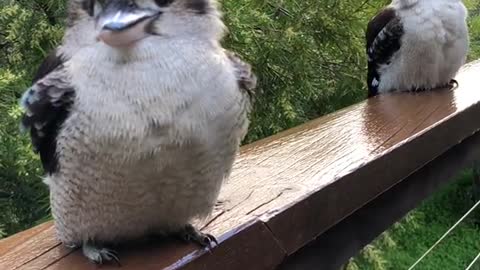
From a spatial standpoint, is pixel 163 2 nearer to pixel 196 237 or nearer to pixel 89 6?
pixel 89 6

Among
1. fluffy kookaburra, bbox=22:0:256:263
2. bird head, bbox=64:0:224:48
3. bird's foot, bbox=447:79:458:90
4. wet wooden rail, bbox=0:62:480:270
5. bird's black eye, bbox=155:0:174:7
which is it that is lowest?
bird's foot, bbox=447:79:458:90

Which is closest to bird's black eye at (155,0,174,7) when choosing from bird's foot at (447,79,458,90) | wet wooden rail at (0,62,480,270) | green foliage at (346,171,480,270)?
wet wooden rail at (0,62,480,270)

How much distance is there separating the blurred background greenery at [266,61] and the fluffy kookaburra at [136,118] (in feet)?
2.49

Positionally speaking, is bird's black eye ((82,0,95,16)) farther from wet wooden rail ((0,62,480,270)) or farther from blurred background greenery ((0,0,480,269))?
blurred background greenery ((0,0,480,269))

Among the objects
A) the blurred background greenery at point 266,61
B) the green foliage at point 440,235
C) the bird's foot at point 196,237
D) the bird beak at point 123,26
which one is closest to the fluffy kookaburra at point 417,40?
the blurred background greenery at point 266,61

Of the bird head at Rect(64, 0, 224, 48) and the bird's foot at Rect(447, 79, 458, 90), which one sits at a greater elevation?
the bird head at Rect(64, 0, 224, 48)

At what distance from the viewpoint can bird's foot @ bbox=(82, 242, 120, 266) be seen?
899 millimetres

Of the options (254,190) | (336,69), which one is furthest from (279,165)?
(336,69)

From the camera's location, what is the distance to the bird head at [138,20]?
810mm

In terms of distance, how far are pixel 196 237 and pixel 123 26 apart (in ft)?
0.83

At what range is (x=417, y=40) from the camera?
2.56 meters

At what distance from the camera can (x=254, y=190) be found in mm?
1059

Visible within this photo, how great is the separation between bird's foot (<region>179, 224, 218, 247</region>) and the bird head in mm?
214

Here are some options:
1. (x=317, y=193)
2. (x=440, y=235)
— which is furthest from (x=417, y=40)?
(x=440, y=235)
